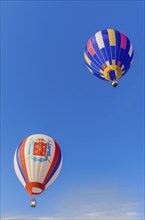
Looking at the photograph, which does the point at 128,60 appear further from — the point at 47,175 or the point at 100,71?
the point at 47,175

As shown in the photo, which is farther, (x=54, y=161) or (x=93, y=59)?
(x=93, y=59)

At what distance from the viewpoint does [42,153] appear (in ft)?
67.6

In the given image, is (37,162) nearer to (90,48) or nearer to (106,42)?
(90,48)

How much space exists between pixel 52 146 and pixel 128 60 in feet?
30.3

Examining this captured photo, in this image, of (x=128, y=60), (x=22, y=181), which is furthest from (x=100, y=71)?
(x=22, y=181)

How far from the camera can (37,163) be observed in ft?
66.4

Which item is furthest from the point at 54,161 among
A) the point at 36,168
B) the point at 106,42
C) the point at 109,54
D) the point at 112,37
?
the point at 112,37

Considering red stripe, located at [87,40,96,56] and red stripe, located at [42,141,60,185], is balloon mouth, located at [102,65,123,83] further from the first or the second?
red stripe, located at [42,141,60,185]

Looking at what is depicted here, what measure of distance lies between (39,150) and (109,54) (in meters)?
9.17

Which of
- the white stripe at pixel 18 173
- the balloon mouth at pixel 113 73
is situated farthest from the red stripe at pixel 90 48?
the white stripe at pixel 18 173

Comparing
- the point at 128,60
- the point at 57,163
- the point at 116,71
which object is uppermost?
the point at 128,60

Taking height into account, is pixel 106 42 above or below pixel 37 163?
above

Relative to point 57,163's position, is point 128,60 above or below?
above

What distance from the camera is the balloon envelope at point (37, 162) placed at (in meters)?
20.0
